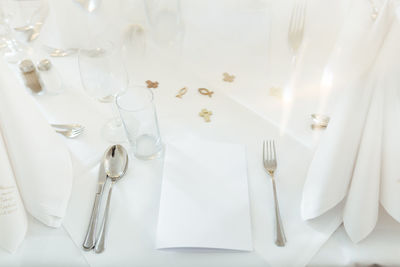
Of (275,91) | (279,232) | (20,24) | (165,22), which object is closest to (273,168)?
(279,232)

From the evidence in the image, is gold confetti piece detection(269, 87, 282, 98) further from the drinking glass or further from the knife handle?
the knife handle

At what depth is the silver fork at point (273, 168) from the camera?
61 cm

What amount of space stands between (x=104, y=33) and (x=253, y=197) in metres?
0.81

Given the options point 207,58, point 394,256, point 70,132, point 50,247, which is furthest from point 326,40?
point 50,247

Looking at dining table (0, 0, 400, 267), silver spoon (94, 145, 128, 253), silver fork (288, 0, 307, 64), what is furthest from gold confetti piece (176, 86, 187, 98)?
silver fork (288, 0, 307, 64)

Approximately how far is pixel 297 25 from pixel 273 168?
553 mm

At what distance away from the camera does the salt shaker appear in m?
0.93

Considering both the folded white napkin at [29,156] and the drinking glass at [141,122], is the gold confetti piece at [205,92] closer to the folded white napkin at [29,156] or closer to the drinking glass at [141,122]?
the drinking glass at [141,122]

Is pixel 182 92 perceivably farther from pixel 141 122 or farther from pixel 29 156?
pixel 29 156

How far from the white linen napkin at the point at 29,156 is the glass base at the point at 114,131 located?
0.56 feet

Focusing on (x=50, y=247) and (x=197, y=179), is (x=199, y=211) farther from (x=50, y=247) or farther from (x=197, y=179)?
(x=50, y=247)

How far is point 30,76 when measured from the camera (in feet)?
3.09

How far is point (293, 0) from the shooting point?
41.8 inches

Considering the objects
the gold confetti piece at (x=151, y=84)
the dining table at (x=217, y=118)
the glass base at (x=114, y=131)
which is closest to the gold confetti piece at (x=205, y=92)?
the dining table at (x=217, y=118)
